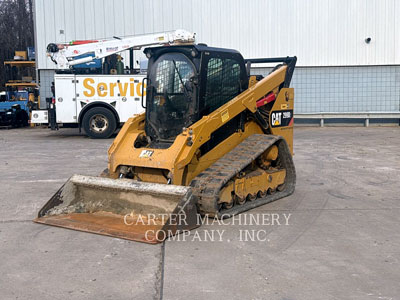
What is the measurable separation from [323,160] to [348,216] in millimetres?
5163

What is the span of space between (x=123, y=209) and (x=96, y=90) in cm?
1056

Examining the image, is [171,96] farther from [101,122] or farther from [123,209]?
[101,122]

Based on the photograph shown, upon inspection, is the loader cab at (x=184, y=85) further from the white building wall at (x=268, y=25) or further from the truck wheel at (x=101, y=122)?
the white building wall at (x=268, y=25)

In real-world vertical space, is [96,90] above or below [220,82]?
below

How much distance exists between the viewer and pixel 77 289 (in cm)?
451

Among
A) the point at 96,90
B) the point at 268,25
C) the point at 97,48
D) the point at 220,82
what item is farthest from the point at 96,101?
the point at 220,82

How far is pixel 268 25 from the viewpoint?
21.2 m

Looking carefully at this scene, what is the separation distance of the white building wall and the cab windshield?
14.0 meters

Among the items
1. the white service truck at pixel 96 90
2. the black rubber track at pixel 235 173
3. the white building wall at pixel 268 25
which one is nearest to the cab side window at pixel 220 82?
the black rubber track at pixel 235 173

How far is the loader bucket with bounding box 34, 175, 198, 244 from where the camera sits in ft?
19.3

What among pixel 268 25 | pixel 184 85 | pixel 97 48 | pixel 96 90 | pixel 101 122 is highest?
pixel 268 25

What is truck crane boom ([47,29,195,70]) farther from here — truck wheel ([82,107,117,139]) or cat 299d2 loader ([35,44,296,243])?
cat 299d2 loader ([35,44,296,243])

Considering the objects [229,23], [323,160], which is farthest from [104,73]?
[323,160]

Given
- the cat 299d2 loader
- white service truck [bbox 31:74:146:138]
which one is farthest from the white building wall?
the cat 299d2 loader
